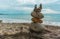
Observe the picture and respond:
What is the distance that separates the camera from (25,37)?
10.0 meters

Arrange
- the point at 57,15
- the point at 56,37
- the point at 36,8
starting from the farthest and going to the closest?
the point at 57,15, the point at 56,37, the point at 36,8

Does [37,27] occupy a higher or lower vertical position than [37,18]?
Answer: lower

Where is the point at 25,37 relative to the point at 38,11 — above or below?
below

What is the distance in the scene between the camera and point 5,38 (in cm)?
1016

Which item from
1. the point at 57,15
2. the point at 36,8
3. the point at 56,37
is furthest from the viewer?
the point at 57,15

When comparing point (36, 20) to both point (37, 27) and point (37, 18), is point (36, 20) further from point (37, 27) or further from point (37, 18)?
point (37, 27)

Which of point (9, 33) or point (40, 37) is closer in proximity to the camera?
point (40, 37)

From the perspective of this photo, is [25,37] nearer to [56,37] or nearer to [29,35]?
[29,35]

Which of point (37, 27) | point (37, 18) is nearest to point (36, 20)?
point (37, 18)

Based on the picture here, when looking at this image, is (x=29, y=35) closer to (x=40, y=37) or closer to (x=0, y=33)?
(x=40, y=37)

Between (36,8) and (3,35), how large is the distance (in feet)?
5.59

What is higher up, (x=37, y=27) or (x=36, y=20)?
(x=36, y=20)

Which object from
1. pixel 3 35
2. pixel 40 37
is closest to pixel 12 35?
pixel 3 35

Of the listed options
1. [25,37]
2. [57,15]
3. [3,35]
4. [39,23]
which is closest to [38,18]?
[39,23]
